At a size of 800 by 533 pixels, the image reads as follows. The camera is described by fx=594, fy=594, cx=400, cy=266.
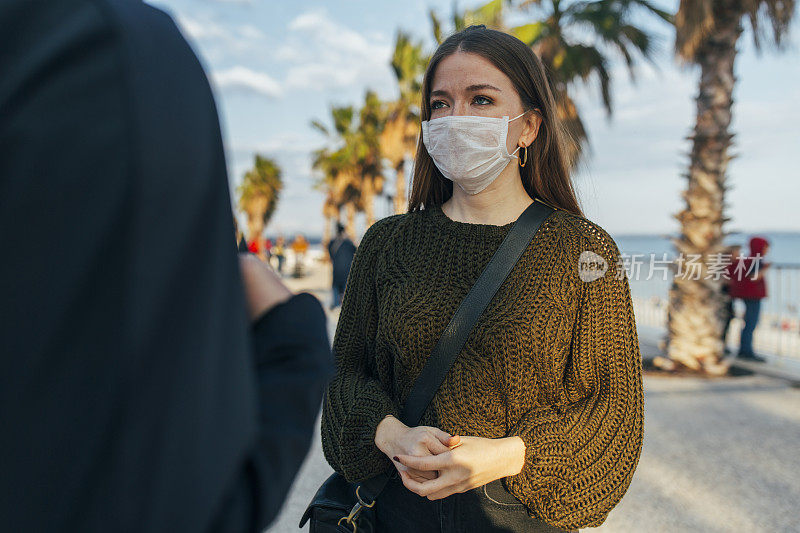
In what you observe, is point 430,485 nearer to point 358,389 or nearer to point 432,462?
point 432,462

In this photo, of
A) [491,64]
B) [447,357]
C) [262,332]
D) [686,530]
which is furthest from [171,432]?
[686,530]

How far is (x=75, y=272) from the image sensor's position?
51 centimetres

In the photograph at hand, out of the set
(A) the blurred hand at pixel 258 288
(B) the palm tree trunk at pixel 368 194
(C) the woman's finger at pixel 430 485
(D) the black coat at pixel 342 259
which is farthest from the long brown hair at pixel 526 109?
(B) the palm tree trunk at pixel 368 194

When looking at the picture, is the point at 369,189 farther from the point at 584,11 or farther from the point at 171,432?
the point at 171,432

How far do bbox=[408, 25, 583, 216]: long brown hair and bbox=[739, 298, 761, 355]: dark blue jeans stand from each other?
7748 millimetres

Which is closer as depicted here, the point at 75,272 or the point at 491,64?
the point at 75,272

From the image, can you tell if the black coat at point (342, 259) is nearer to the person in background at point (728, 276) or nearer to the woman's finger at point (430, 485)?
the person in background at point (728, 276)

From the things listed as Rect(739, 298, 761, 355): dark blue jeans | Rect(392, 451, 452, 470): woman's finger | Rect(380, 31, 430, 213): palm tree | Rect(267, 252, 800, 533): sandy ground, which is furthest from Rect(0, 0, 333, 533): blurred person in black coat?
Rect(380, 31, 430, 213): palm tree

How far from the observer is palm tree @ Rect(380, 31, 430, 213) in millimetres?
20953

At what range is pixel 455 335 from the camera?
161 cm

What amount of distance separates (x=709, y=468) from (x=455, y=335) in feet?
12.7

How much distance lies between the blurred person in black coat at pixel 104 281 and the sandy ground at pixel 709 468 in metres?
3.30

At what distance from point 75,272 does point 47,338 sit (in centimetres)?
7

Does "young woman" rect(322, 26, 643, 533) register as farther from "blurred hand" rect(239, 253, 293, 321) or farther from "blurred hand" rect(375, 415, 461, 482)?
"blurred hand" rect(239, 253, 293, 321)
